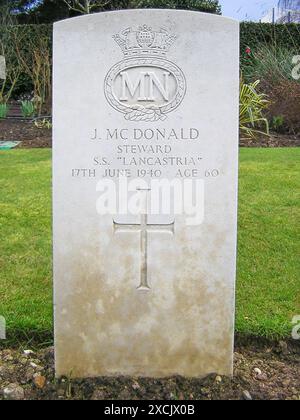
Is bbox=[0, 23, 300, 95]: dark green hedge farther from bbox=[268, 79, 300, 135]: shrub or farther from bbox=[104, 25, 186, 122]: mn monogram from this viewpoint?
bbox=[104, 25, 186, 122]: mn monogram

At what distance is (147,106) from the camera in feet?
7.89

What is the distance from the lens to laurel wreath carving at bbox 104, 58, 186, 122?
2.38m

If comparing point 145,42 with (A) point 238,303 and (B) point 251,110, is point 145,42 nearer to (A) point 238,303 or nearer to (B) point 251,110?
(A) point 238,303

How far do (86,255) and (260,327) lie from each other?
→ 125cm

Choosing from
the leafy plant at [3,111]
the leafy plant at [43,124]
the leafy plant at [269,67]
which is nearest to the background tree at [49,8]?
the leafy plant at [269,67]

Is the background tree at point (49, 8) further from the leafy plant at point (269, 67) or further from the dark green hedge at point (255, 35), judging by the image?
the leafy plant at point (269, 67)

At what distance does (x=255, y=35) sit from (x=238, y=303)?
1111 centimetres

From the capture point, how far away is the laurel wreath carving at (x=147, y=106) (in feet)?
7.80

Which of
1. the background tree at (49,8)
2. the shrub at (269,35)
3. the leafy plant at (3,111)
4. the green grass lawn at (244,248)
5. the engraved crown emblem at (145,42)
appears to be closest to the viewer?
the engraved crown emblem at (145,42)

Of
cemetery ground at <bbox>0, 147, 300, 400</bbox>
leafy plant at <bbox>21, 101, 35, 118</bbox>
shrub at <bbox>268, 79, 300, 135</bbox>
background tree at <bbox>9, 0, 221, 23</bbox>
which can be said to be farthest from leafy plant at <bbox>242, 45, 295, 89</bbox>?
cemetery ground at <bbox>0, 147, 300, 400</bbox>

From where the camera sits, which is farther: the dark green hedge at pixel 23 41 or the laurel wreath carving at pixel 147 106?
the dark green hedge at pixel 23 41

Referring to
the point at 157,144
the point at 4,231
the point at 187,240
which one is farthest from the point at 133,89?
the point at 4,231

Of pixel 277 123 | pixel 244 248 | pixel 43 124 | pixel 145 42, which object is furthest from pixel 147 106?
pixel 43 124

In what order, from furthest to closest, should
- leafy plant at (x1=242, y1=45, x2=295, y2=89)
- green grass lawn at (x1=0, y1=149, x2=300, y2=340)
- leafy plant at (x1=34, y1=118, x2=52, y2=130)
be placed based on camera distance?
leafy plant at (x1=242, y1=45, x2=295, y2=89) → leafy plant at (x1=34, y1=118, x2=52, y2=130) → green grass lawn at (x1=0, y1=149, x2=300, y2=340)
